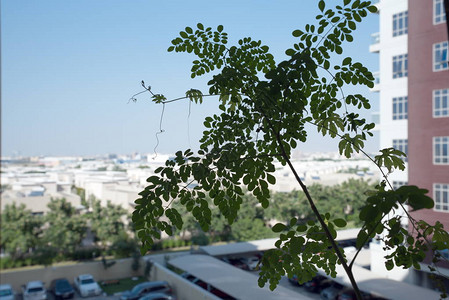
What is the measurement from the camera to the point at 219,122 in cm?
74

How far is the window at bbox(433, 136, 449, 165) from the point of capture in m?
2.77

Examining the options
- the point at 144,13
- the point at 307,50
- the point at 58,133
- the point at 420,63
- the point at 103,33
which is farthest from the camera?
the point at 58,133

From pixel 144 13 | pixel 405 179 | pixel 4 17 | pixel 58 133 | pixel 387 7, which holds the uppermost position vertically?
pixel 387 7

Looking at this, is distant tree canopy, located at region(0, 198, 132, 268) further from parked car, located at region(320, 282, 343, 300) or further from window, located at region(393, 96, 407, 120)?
window, located at region(393, 96, 407, 120)

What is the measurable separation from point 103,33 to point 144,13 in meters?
0.67

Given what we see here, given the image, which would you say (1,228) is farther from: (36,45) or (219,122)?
(219,122)

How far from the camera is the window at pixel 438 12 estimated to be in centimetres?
291

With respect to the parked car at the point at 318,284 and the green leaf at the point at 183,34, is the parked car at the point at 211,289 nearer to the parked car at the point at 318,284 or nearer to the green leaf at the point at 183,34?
the parked car at the point at 318,284

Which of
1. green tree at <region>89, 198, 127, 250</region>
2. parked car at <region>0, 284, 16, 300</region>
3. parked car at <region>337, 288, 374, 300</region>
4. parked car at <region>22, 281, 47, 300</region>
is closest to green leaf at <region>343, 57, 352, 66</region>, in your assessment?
parked car at <region>337, 288, 374, 300</region>

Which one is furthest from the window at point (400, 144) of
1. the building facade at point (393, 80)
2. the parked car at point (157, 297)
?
the parked car at point (157, 297)

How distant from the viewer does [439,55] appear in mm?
3002

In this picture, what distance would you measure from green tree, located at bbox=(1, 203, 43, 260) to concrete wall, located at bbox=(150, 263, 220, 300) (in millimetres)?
2302

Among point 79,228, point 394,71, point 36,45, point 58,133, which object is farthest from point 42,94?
point 394,71

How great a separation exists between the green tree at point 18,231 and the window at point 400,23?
5.87 metres
